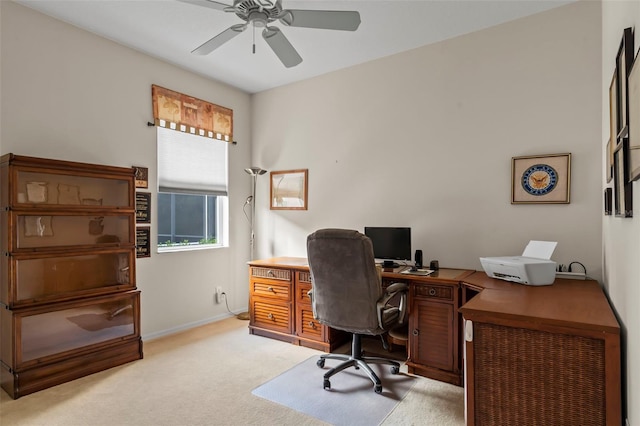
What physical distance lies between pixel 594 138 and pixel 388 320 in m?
2.05

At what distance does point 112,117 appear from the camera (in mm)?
3297

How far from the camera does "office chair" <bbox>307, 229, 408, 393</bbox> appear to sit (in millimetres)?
2463

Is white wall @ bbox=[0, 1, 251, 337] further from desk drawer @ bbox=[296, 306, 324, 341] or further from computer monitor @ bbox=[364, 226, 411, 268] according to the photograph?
computer monitor @ bbox=[364, 226, 411, 268]

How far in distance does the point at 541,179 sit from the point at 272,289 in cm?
258

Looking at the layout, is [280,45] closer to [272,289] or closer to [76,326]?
[272,289]

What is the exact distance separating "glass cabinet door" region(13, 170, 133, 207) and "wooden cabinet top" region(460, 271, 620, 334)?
2869mm

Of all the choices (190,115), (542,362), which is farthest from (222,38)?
(542,362)

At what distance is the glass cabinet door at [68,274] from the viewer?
258cm

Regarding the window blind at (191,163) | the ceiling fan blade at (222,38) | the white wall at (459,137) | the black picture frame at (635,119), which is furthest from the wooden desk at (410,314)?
the ceiling fan blade at (222,38)

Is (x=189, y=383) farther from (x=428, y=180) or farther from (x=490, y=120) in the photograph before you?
(x=490, y=120)

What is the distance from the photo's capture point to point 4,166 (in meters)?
2.52

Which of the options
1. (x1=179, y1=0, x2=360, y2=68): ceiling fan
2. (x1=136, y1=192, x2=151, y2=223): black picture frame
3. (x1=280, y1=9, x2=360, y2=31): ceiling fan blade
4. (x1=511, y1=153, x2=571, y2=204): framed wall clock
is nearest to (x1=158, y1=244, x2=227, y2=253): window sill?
(x1=136, y1=192, x2=151, y2=223): black picture frame

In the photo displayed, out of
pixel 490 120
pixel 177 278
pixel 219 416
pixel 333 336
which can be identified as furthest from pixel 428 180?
pixel 177 278

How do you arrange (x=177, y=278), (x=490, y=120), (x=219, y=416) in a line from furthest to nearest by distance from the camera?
(x=177, y=278) < (x=490, y=120) < (x=219, y=416)
